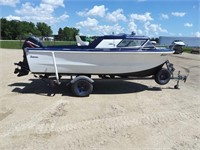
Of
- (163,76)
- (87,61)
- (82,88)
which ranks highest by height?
(87,61)

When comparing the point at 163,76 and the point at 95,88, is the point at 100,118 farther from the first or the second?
the point at 163,76

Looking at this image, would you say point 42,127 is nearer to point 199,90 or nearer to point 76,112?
point 76,112

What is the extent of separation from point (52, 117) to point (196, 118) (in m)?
3.27

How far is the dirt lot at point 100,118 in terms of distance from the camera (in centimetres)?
458

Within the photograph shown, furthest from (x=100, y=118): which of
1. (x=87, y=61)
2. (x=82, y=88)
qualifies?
(x=87, y=61)

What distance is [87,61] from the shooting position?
7.71 m

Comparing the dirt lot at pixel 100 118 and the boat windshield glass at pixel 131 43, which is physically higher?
the boat windshield glass at pixel 131 43

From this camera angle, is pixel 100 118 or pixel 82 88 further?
pixel 82 88

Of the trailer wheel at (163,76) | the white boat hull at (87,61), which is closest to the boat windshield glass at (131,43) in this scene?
the white boat hull at (87,61)

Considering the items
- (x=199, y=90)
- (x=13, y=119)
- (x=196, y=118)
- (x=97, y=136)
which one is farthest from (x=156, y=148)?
(x=199, y=90)

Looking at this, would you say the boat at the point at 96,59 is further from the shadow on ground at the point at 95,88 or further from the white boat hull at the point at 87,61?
the shadow on ground at the point at 95,88

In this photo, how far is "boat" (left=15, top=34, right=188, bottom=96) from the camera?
759 centimetres

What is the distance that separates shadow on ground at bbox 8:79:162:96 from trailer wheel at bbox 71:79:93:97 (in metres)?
0.36

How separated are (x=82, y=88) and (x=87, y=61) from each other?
0.81 m
